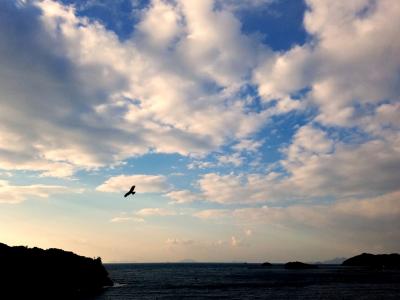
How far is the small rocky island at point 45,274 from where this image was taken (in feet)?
275

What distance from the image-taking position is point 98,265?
12600cm

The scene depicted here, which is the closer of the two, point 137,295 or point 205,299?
point 205,299

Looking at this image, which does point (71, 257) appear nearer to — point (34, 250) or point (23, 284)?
point (34, 250)

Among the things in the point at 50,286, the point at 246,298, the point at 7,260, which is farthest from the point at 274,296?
the point at 7,260

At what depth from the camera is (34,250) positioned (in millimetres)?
101875

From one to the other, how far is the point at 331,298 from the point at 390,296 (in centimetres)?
1247

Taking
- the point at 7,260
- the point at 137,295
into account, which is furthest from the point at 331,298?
the point at 7,260

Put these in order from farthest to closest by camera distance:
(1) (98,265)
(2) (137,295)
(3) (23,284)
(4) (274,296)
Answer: (1) (98,265) < (2) (137,295) < (4) (274,296) < (3) (23,284)

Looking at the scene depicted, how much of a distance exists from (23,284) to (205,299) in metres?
37.1

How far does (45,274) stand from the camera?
9400cm

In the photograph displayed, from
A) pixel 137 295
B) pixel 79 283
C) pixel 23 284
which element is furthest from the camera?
pixel 79 283

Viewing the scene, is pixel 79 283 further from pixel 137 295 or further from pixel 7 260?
pixel 7 260

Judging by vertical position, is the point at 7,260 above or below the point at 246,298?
above

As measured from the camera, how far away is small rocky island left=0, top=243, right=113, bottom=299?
83963mm
